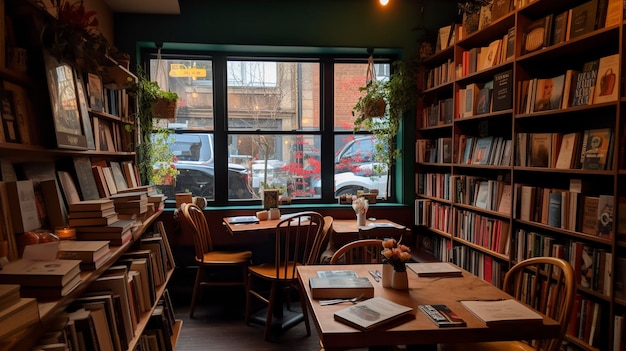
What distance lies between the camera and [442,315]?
4.93 feet

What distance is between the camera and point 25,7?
159 centimetres

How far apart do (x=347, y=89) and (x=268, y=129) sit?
3.18ft

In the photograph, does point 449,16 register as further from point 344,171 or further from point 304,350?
point 304,350

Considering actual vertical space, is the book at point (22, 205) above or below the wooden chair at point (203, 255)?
above

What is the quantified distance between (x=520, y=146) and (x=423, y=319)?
1.76 meters

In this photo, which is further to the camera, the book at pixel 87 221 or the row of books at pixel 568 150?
the row of books at pixel 568 150

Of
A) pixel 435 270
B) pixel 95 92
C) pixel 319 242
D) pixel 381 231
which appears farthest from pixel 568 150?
pixel 95 92

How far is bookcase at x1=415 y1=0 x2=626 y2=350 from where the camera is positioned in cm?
211

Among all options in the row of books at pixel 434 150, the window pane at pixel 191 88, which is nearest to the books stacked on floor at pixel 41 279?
the window pane at pixel 191 88

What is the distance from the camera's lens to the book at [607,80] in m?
2.04

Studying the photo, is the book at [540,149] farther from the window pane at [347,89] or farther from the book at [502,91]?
the window pane at [347,89]

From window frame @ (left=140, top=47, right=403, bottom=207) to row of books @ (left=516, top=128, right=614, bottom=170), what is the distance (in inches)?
70.7

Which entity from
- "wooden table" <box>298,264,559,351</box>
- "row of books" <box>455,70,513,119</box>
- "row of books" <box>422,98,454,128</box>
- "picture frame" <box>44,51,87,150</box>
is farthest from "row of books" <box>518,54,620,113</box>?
"picture frame" <box>44,51,87,150</box>

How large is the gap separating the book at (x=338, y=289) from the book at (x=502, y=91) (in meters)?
1.82
